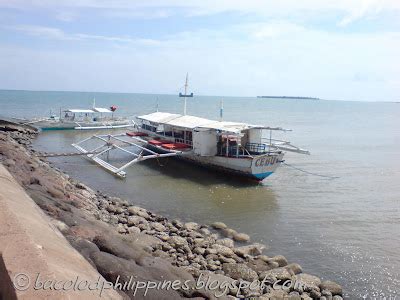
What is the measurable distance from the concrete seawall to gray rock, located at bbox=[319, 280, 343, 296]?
6.43m

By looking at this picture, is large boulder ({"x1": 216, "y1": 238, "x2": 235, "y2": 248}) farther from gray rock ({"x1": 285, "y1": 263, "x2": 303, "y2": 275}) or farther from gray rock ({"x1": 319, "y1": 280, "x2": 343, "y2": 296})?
gray rock ({"x1": 319, "y1": 280, "x2": 343, "y2": 296})

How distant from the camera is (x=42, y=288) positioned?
13.6ft

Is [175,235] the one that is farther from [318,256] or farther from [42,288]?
[42,288]

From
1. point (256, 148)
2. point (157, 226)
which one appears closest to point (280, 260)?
point (157, 226)

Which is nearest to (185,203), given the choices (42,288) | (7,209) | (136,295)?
(136,295)

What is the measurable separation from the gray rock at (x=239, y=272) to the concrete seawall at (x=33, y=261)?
5141mm

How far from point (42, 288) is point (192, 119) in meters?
23.4

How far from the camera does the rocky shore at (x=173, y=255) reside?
295 inches

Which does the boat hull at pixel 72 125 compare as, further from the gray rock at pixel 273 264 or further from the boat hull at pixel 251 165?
the gray rock at pixel 273 264

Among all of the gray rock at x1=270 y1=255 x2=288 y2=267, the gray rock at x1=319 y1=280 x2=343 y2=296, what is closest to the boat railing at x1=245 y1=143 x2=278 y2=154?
the gray rock at x1=270 y1=255 x2=288 y2=267

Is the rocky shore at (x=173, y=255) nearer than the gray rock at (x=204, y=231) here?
Yes

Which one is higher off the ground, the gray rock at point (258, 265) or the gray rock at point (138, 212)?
the gray rock at point (138, 212)

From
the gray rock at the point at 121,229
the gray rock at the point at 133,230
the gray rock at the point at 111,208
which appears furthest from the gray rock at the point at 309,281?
the gray rock at the point at 111,208

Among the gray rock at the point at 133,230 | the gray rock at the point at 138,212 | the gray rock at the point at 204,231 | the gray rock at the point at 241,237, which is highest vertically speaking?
the gray rock at the point at 133,230
